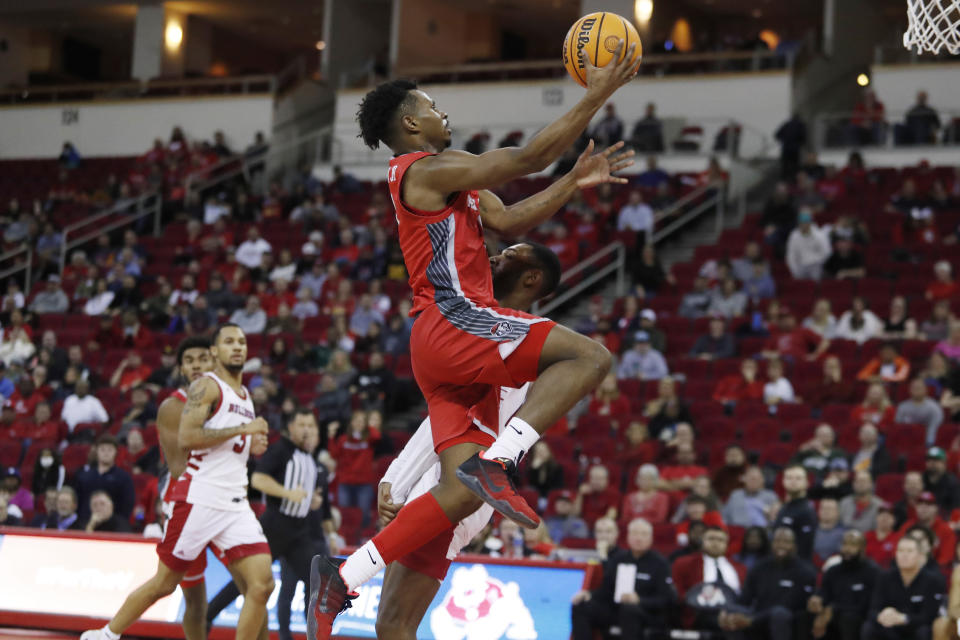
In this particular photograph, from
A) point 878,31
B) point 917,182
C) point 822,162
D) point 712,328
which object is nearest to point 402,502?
point 712,328

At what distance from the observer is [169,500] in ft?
23.7

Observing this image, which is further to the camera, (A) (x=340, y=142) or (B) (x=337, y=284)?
(A) (x=340, y=142)

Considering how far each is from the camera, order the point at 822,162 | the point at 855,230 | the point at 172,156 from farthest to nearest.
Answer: the point at 172,156 < the point at 822,162 < the point at 855,230

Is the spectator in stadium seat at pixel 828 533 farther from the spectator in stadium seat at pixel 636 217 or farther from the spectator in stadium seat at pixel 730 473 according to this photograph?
the spectator in stadium seat at pixel 636 217

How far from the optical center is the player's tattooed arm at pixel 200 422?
699 centimetres

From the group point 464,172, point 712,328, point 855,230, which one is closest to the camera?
point 464,172

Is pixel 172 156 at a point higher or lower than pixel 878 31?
lower

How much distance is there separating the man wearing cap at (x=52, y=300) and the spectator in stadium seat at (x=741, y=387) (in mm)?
10904

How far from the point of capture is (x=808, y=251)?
1525cm

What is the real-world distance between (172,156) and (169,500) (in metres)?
18.1

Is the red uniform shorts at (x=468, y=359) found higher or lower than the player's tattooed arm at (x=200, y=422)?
higher

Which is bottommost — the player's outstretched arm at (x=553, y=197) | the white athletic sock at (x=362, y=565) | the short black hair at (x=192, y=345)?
the white athletic sock at (x=362, y=565)

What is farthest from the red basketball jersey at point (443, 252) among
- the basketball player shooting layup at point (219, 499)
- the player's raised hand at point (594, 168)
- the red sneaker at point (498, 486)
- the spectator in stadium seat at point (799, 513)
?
the spectator in stadium seat at point (799, 513)

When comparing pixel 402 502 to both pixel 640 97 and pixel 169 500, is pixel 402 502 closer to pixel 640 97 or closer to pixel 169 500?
pixel 169 500
